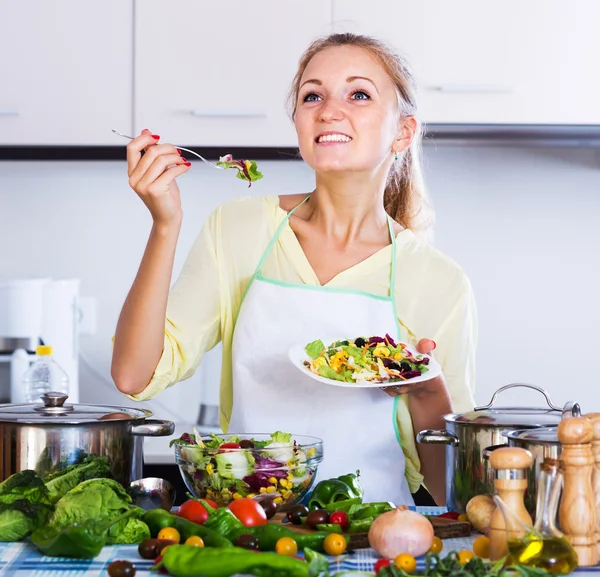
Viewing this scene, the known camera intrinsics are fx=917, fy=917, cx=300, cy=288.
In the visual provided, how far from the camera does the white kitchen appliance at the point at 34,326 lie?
2.49 meters

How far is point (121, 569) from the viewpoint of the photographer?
91 cm

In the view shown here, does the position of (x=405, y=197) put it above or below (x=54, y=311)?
above

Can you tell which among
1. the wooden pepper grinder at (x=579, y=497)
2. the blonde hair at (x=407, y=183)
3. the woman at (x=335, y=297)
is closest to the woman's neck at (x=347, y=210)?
the woman at (x=335, y=297)

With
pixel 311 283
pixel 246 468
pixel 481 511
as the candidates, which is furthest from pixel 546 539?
pixel 311 283

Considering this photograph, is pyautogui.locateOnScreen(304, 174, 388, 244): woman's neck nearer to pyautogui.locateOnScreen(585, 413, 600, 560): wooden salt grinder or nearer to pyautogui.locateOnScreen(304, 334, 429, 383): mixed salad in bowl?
pyautogui.locateOnScreen(304, 334, 429, 383): mixed salad in bowl

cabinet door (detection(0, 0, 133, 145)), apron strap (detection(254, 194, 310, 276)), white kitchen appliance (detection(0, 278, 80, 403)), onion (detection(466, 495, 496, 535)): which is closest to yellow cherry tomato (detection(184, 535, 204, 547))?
onion (detection(466, 495, 496, 535))

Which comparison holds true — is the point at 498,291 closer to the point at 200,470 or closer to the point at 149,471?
the point at 149,471

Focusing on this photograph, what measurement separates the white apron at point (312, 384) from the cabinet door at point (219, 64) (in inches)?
37.2

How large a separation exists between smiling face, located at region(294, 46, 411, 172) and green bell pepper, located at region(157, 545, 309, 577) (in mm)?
840

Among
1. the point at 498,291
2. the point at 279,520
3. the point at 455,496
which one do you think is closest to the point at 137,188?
the point at 279,520

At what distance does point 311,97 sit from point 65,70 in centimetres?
112

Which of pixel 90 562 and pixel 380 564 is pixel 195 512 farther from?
pixel 380 564

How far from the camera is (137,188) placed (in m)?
1.34

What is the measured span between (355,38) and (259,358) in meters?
0.63
